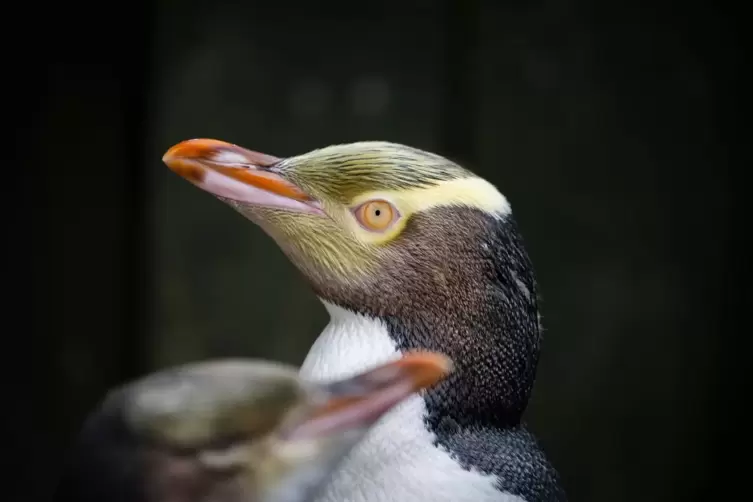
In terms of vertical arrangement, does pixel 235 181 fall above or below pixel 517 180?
above

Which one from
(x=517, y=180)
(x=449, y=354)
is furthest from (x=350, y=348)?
(x=517, y=180)

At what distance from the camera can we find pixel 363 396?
13.4 inches

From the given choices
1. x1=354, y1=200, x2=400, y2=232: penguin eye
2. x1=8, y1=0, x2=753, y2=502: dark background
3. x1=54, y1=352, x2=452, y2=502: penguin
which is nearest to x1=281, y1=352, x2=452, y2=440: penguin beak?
x1=54, y1=352, x2=452, y2=502: penguin

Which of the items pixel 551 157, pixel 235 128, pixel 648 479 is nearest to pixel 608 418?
pixel 648 479

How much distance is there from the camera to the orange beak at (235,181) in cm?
44

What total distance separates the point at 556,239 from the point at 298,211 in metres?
0.77

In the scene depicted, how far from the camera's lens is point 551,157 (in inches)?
44.5

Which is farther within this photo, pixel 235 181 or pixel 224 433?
pixel 235 181

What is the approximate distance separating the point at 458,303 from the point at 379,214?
0.21 feet

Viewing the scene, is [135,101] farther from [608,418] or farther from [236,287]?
[608,418]

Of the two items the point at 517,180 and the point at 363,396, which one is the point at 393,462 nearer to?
the point at 363,396

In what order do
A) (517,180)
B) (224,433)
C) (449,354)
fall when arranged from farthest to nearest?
(517,180) < (449,354) < (224,433)

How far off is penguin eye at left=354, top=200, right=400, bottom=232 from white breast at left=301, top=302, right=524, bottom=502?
5 centimetres

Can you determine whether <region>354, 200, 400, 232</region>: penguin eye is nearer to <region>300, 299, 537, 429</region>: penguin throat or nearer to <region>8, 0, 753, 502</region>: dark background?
<region>300, 299, 537, 429</region>: penguin throat
